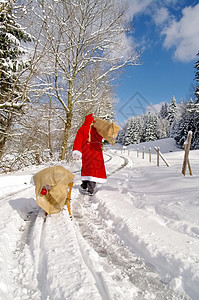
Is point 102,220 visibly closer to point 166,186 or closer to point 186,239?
point 186,239

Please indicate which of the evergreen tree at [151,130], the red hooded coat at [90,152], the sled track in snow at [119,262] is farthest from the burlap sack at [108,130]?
the evergreen tree at [151,130]

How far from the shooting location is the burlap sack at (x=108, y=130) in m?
3.48

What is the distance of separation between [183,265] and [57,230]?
4.75 feet

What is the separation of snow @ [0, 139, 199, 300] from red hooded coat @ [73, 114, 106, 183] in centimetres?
104

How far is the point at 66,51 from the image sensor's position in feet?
29.6

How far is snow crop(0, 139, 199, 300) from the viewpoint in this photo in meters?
1.21

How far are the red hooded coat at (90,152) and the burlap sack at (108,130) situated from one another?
0.99 feet

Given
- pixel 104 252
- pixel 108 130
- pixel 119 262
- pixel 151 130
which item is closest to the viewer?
pixel 119 262

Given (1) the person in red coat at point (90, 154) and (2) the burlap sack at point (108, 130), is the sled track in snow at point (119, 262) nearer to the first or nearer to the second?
(1) the person in red coat at point (90, 154)

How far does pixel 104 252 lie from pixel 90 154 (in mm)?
2439

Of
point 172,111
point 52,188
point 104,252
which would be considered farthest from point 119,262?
point 172,111

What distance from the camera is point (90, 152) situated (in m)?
3.93

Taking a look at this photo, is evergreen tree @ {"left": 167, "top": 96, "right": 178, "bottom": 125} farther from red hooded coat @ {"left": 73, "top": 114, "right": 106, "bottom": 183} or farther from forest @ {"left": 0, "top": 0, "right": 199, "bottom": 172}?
red hooded coat @ {"left": 73, "top": 114, "right": 106, "bottom": 183}

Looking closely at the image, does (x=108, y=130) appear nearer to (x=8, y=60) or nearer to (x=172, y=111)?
(x=8, y=60)
